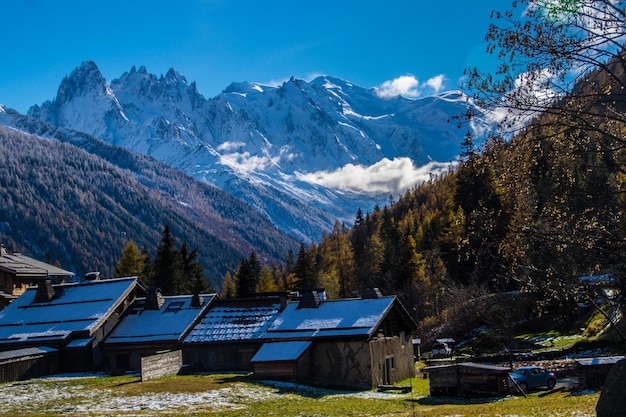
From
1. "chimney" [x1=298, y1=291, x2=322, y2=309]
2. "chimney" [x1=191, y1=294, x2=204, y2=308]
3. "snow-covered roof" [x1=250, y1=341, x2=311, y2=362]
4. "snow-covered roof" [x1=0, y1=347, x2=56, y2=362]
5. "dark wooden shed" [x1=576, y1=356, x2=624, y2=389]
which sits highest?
"chimney" [x1=191, y1=294, x2=204, y2=308]

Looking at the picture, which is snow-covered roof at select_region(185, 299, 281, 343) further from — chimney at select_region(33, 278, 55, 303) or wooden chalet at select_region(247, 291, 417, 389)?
chimney at select_region(33, 278, 55, 303)

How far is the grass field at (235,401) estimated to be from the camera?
2622cm

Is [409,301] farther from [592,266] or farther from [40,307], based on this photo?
[592,266]

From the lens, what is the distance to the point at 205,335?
50.2 m

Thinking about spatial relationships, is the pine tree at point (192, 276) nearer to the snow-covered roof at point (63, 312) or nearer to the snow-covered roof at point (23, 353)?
the snow-covered roof at point (63, 312)

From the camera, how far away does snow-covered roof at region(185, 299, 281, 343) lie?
4966cm

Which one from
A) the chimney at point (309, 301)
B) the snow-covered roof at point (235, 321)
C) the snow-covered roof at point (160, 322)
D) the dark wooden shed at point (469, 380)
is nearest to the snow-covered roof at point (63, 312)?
the snow-covered roof at point (160, 322)

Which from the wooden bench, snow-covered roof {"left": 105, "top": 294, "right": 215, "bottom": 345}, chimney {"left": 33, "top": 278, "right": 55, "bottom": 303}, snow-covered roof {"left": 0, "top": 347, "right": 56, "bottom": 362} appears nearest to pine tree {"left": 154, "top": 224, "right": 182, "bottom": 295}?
chimney {"left": 33, "top": 278, "right": 55, "bottom": 303}

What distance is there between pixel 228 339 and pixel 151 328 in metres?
6.76

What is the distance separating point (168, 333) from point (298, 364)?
14186mm

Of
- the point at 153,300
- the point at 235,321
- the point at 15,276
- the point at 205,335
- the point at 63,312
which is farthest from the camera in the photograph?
the point at 15,276

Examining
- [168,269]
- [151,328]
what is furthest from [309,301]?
[168,269]

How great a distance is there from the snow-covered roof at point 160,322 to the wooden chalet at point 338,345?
9019 millimetres

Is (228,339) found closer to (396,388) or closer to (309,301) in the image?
(309,301)
